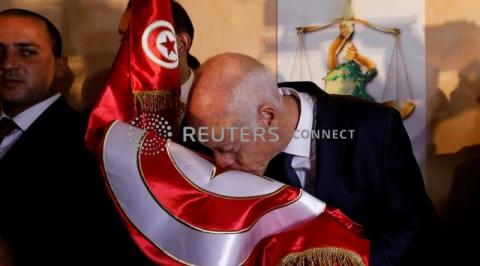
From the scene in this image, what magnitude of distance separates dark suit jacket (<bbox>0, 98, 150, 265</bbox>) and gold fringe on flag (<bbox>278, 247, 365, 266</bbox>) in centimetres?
38

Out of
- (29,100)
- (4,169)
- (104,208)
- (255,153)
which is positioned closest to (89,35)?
(29,100)

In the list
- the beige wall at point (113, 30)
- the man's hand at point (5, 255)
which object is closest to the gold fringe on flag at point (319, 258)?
the man's hand at point (5, 255)

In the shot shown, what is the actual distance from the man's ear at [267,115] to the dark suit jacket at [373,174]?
132 millimetres

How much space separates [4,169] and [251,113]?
63 centimetres

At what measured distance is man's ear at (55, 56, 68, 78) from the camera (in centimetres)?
160

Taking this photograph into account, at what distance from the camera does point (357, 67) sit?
158cm

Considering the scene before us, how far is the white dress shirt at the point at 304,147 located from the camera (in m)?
1.20

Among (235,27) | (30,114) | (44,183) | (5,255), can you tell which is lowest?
(5,255)

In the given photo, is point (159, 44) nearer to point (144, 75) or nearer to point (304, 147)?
point (144, 75)

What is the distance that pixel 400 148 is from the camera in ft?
3.92

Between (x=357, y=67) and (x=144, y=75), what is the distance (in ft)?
2.19

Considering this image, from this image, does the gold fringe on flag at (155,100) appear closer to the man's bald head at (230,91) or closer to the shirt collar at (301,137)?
the man's bald head at (230,91)

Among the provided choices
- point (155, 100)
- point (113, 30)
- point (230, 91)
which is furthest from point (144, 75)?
point (113, 30)

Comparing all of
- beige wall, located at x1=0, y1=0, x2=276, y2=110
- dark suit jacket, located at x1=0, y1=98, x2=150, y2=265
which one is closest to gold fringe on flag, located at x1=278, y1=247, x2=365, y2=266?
dark suit jacket, located at x1=0, y1=98, x2=150, y2=265
